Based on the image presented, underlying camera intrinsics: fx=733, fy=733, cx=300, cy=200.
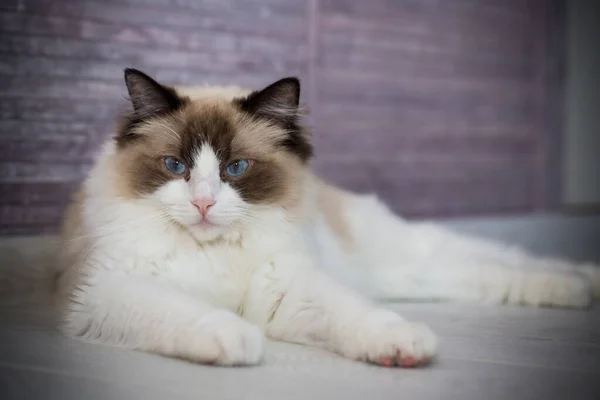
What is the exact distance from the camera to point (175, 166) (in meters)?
1.52

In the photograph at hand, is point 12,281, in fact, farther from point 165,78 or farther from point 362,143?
point 362,143

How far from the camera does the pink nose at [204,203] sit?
1.44 m

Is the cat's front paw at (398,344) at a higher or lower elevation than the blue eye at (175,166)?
lower

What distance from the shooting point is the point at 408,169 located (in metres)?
4.14

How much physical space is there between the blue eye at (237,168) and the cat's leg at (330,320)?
22 centimetres

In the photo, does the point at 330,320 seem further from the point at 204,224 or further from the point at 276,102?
the point at 276,102

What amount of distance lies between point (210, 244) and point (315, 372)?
0.42 metres

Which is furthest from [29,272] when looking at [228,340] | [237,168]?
[228,340]

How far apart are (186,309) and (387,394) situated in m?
0.39

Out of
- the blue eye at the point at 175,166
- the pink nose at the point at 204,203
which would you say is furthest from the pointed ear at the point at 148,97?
the pink nose at the point at 204,203

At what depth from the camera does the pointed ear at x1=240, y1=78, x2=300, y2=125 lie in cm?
159

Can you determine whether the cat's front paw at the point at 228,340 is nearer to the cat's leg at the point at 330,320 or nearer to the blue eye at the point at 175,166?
the cat's leg at the point at 330,320

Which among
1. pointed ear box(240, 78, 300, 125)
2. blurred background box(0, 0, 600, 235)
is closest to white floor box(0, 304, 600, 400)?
pointed ear box(240, 78, 300, 125)

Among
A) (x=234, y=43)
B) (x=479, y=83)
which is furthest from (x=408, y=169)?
(x=234, y=43)
